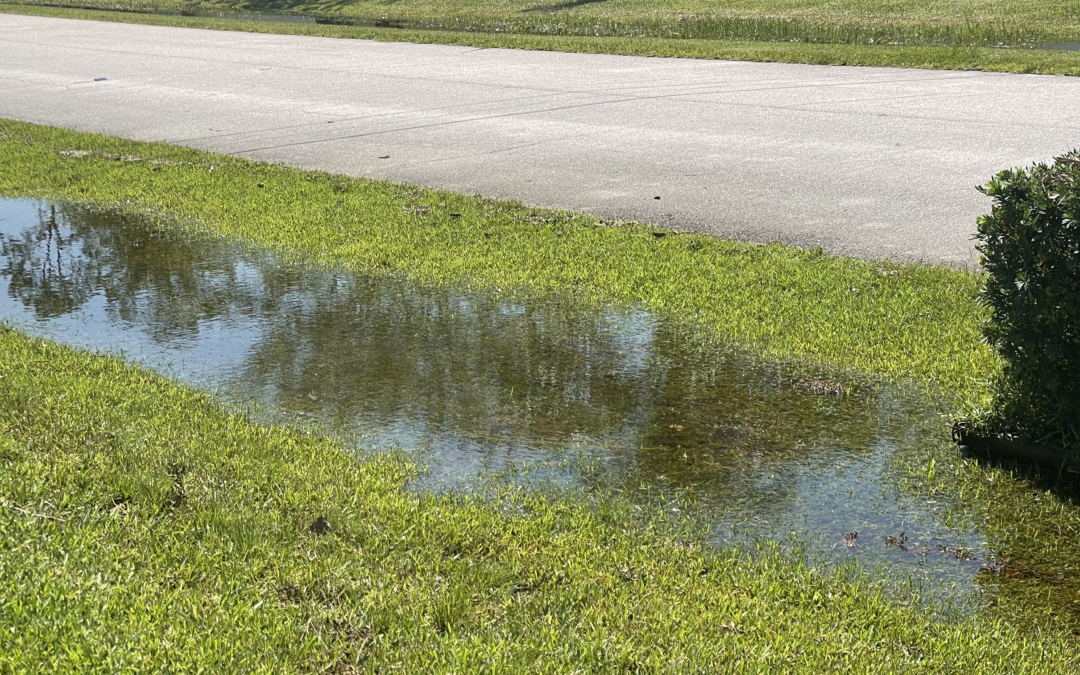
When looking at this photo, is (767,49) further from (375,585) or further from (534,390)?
(375,585)

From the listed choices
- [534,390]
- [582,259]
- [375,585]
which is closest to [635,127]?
[582,259]

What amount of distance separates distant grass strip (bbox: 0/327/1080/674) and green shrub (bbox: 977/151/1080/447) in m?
1.27

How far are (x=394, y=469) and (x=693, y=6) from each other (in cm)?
2704

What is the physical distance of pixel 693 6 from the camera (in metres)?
30.1

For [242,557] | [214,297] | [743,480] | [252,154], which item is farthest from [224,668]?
[252,154]

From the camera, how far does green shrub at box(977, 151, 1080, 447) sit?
4.60 m

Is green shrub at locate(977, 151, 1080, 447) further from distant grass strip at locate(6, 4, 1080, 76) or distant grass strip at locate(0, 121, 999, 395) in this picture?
distant grass strip at locate(6, 4, 1080, 76)

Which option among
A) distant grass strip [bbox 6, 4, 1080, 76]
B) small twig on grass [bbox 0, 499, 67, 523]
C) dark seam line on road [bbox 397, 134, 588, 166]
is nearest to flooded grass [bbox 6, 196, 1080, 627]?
small twig on grass [bbox 0, 499, 67, 523]

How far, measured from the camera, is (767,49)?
749 inches

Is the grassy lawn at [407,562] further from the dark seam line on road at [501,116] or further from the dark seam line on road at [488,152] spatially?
the dark seam line on road at [501,116]

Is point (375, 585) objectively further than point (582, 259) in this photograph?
No

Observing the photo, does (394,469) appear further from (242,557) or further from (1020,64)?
(1020,64)

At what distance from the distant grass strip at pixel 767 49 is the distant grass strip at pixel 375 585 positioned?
13.5m

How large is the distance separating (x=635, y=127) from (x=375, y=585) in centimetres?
957
